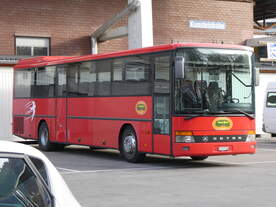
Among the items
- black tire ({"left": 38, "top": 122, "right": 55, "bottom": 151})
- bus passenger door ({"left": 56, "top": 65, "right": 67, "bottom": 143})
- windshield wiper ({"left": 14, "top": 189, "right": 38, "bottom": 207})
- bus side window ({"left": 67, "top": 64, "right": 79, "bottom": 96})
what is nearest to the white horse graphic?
black tire ({"left": 38, "top": 122, "right": 55, "bottom": 151})

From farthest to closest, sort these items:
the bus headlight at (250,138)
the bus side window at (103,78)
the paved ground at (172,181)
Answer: the bus side window at (103,78)
the bus headlight at (250,138)
the paved ground at (172,181)

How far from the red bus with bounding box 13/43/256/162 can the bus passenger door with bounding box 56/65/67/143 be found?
1503mm

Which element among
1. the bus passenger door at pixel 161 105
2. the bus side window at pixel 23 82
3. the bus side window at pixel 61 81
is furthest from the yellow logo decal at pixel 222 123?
the bus side window at pixel 23 82

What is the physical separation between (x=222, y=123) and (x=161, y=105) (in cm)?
152

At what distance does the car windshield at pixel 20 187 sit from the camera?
4418 millimetres

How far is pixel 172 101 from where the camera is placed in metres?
16.5

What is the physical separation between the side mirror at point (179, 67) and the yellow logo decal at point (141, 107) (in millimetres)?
1797

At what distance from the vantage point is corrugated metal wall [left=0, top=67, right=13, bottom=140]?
1084 inches

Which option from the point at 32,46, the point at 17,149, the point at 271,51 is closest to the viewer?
the point at 17,149

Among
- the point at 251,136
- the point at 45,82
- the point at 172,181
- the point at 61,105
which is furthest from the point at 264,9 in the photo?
→ the point at 172,181

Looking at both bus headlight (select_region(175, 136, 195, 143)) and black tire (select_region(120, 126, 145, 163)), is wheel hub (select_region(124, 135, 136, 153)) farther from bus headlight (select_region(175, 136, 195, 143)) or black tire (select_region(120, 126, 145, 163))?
bus headlight (select_region(175, 136, 195, 143))

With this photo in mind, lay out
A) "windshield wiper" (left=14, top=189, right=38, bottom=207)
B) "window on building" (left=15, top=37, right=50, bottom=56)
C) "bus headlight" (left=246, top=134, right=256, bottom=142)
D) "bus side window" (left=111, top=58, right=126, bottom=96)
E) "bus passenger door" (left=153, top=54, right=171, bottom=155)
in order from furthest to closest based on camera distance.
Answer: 1. "window on building" (left=15, top=37, right=50, bottom=56)
2. "bus side window" (left=111, top=58, right=126, bottom=96)
3. "bus headlight" (left=246, top=134, right=256, bottom=142)
4. "bus passenger door" (left=153, top=54, right=171, bottom=155)
5. "windshield wiper" (left=14, top=189, right=38, bottom=207)

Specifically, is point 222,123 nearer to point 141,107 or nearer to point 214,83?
point 214,83

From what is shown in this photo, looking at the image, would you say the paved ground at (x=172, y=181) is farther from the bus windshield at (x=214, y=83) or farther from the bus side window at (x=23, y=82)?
the bus side window at (x=23, y=82)
